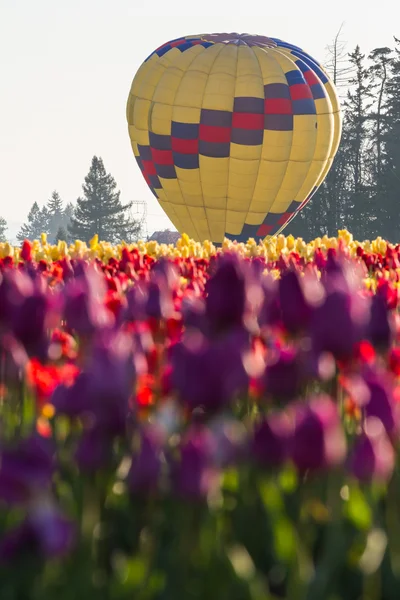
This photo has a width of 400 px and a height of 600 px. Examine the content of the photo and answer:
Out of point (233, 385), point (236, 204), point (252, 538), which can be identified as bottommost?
point (252, 538)

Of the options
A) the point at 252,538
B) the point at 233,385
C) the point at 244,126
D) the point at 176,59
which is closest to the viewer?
the point at 233,385

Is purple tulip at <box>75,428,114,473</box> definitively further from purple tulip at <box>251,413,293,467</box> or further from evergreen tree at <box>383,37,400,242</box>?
evergreen tree at <box>383,37,400,242</box>

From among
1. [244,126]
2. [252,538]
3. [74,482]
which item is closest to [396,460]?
[252,538]

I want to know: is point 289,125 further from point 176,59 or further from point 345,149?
point 345,149

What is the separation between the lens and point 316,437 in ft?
5.99

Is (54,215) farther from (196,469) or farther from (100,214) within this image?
(196,469)

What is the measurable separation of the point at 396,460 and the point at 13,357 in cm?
103

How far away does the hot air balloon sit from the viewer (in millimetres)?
33906

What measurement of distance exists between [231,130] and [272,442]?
32.3m

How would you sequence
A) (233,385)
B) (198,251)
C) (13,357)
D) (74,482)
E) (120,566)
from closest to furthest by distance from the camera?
(120,566), (233,385), (74,482), (13,357), (198,251)

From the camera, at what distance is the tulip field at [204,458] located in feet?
5.95

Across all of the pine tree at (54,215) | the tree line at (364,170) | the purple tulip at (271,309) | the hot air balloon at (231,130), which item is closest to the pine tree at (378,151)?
the tree line at (364,170)

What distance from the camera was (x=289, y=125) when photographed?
34438 millimetres

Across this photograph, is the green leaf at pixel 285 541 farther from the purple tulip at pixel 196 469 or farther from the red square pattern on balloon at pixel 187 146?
the red square pattern on balloon at pixel 187 146
